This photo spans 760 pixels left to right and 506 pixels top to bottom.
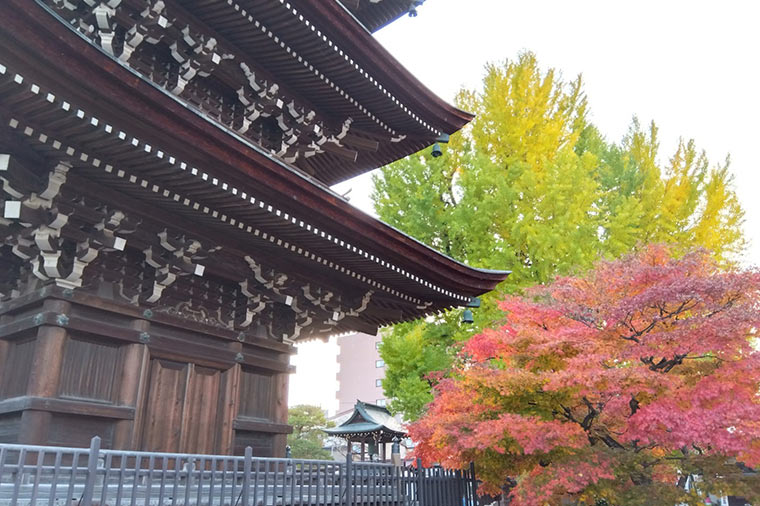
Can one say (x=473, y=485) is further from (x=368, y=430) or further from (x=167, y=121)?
(x=368, y=430)

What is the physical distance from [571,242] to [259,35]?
27.4ft

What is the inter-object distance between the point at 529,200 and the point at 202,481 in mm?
10769

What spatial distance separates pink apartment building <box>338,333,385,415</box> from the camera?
55.6 meters

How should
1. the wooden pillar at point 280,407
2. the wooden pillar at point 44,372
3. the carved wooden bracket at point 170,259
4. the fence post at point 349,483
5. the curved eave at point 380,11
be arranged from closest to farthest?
the wooden pillar at point 44,372
the carved wooden bracket at point 170,259
the fence post at point 349,483
the wooden pillar at point 280,407
the curved eave at point 380,11

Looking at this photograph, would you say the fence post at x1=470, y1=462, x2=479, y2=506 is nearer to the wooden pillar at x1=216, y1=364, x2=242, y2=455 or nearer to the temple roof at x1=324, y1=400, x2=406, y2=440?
the wooden pillar at x1=216, y1=364, x2=242, y2=455

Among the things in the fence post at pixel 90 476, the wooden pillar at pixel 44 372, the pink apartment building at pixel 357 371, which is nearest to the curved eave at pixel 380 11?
the wooden pillar at pixel 44 372

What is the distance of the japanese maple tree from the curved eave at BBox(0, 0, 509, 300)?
2.87 meters

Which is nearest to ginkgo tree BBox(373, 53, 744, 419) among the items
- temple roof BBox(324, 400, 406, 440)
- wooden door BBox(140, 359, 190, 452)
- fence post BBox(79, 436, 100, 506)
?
wooden door BBox(140, 359, 190, 452)

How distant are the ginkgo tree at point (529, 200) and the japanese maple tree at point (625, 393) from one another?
380cm

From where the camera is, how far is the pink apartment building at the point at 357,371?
5562cm

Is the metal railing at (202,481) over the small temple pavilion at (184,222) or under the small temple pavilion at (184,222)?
under

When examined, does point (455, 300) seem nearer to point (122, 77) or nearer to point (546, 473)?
point (546, 473)

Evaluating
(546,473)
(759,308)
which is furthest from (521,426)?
(759,308)

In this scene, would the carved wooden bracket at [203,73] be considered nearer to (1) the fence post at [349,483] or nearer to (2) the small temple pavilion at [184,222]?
(2) the small temple pavilion at [184,222]
